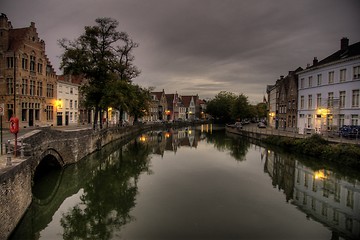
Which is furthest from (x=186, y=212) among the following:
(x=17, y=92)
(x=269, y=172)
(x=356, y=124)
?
(x=17, y=92)

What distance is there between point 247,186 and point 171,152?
1535 centimetres

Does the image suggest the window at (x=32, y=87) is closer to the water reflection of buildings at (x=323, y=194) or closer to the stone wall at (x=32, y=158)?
the stone wall at (x=32, y=158)

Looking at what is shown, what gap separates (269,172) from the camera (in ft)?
71.2

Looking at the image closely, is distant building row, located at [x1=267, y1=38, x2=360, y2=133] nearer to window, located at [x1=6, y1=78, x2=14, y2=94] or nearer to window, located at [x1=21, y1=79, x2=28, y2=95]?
window, located at [x1=21, y1=79, x2=28, y2=95]

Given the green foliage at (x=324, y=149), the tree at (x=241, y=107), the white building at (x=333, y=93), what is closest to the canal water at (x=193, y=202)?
the green foliage at (x=324, y=149)

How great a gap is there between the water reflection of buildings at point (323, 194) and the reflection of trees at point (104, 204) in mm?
8859

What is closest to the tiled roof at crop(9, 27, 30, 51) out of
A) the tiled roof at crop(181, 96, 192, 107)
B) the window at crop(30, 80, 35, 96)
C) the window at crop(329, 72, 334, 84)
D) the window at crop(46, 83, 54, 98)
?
the window at crop(30, 80, 35, 96)

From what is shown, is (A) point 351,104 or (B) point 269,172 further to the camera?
(A) point 351,104

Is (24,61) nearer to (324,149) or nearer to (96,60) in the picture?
(96,60)

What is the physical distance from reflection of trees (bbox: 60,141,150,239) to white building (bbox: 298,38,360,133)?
22.0 metres

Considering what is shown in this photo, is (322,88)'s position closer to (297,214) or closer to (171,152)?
(171,152)

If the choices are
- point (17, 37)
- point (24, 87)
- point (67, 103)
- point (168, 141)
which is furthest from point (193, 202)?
point (67, 103)

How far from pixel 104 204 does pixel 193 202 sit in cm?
460

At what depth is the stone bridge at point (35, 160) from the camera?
9047 mm
